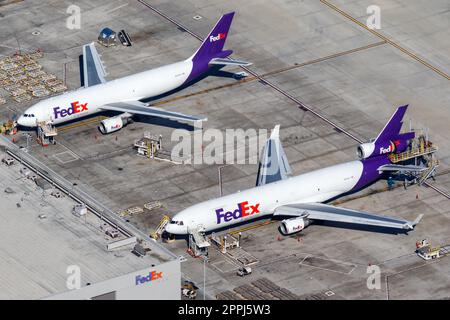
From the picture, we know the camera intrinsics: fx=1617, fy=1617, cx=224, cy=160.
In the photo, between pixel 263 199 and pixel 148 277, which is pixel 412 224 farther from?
pixel 148 277

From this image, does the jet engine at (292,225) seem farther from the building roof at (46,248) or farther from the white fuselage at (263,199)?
the building roof at (46,248)

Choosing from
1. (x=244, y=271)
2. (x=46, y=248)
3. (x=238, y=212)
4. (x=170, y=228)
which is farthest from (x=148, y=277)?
(x=238, y=212)

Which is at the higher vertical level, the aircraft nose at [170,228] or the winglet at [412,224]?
the winglet at [412,224]

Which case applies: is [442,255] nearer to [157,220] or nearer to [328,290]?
[328,290]

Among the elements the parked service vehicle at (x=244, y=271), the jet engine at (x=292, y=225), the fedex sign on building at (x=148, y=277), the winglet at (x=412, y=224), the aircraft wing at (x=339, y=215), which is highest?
the fedex sign on building at (x=148, y=277)

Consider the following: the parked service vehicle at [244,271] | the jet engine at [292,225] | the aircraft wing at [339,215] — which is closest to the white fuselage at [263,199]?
the aircraft wing at [339,215]

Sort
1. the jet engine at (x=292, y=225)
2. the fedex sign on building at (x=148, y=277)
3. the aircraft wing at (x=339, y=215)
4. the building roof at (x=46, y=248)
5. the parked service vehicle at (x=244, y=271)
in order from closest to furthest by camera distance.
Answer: the building roof at (x=46, y=248)
the fedex sign on building at (x=148, y=277)
the parked service vehicle at (x=244, y=271)
the aircraft wing at (x=339, y=215)
the jet engine at (x=292, y=225)

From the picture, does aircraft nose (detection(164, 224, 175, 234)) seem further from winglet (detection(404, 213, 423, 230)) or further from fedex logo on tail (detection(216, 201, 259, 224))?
winglet (detection(404, 213, 423, 230))
